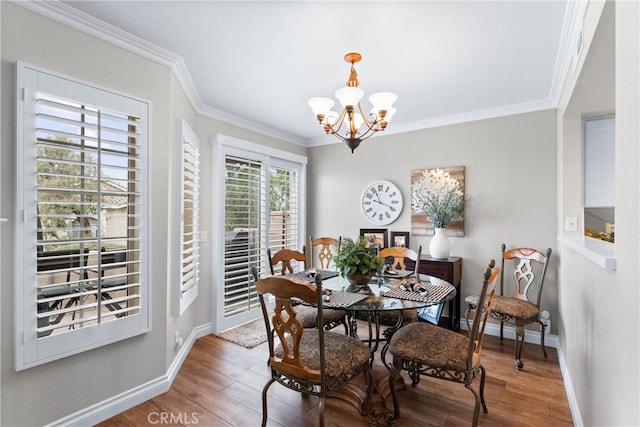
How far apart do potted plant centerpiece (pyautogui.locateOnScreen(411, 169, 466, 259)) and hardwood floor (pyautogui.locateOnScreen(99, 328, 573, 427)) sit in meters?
1.25

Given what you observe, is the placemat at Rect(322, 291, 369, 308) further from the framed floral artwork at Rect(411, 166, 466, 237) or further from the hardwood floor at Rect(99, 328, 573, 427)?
the framed floral artwork at Rect(411, 166, 466, 237)

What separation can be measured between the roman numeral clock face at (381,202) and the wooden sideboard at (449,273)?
81 centimetres

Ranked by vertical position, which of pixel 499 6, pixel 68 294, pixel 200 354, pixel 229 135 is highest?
pixel 499 6

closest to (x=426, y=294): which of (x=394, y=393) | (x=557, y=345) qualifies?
(x=394, y=393)

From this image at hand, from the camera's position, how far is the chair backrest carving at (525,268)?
3171 millimetres

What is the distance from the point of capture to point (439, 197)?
380 centimetres

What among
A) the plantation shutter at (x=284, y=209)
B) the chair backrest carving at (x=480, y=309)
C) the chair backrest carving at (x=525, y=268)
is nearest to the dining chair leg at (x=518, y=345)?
the chair backrest carving at (x=525, y=268)

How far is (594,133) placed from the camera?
9.01 ft

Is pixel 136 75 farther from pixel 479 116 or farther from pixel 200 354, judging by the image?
pixel 479 116

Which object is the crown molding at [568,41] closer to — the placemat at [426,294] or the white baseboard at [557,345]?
the placemat at [426,294]

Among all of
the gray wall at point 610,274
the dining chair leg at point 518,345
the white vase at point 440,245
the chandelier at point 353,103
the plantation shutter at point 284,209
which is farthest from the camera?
the plantation shutter at point 284,209

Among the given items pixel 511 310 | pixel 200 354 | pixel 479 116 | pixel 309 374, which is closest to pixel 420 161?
pixel 479 116

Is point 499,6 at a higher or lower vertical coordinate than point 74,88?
higher

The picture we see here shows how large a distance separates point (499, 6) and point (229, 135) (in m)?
2.96
